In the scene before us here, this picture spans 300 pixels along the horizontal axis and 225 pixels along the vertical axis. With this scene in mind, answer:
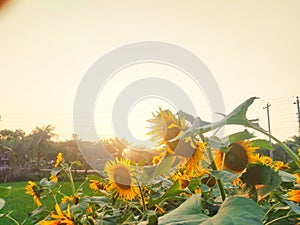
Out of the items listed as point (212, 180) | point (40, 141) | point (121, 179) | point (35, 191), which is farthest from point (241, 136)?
point (40, 141)

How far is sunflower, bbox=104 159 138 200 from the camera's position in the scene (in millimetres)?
778

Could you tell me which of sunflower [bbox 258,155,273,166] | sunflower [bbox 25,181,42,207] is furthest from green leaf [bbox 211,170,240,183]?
sunflower [bbox 25,181,42,207]

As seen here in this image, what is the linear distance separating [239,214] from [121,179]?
52 centimetres

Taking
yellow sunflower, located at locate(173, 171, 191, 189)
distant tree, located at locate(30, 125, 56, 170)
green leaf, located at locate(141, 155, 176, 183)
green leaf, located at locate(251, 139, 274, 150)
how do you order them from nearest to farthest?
green leaf, located at locate(141, 155, 176, 183) → green leaf, located at locate(251, 139, 274, 150) → yellow sunflower, located at locate(173, 171, 191, 189) → distant tree, located at locate(30, 125, 56, 170)

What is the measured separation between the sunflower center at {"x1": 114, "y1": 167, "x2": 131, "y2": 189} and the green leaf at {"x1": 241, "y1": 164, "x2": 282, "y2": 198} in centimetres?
40

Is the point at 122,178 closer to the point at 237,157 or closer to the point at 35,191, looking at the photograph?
the point at 237,157

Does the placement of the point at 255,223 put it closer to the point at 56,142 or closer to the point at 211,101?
the point at 211,101

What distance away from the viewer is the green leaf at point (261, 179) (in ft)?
1.30

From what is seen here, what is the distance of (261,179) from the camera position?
0.41 m

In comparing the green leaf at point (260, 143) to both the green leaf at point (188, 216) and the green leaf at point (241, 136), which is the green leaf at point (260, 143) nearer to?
the green leaf at point (241, 136)

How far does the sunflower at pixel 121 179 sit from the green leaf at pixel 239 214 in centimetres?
43

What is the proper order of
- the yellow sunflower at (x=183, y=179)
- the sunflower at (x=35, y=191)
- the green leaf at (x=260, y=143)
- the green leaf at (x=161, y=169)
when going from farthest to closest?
the sunflower at (x=35, y=191)
the yellow sunflower at (x=183, y=179)
the green leaf at (x=260, y=143)
the green leaf at (x=161, y=169)

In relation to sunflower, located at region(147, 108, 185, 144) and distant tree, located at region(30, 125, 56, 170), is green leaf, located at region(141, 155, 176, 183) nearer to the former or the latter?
sunflower, located at region(147, 108, 185, 144)

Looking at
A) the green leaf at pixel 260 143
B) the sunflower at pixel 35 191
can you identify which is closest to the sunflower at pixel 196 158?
the green leaf at pixel 260 143
